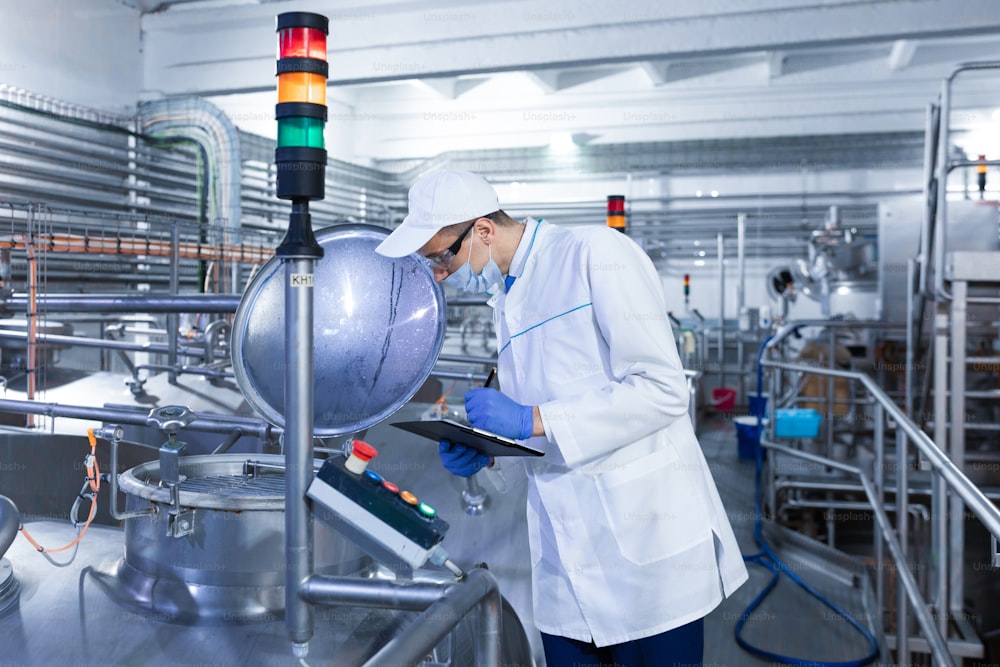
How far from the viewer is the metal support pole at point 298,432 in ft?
2.89

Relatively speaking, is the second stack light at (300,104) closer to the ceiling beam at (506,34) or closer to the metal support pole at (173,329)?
the metal support pole at (173,329)

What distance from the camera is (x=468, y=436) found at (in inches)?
38.4

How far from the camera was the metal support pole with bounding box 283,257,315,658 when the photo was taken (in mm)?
880

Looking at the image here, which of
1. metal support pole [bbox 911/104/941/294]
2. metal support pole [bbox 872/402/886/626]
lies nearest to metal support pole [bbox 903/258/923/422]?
metal support pole [bbox 911/104/941/294]

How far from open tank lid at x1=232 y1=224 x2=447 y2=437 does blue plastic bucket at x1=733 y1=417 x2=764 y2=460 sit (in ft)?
12.8

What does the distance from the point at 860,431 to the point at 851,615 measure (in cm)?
214

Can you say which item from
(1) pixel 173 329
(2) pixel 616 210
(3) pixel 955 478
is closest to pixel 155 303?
(3) pixel 955 478

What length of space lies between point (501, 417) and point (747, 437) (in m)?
4.15

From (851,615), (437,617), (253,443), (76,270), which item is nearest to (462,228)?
(437,617)

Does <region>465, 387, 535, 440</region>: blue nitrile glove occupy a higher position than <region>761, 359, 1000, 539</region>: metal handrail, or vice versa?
<region>465, 387, 535, 440</region>: blue nitrile glove

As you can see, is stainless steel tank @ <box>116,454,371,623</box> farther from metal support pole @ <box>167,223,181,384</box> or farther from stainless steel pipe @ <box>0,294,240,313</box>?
metal support pole @ <box>167,223,181,384</box>

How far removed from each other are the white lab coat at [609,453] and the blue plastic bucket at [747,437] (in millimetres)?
3730

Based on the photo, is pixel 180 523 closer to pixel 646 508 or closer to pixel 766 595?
pixel 646 508

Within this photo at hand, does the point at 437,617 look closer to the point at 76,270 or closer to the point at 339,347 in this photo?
the point at 339,347
